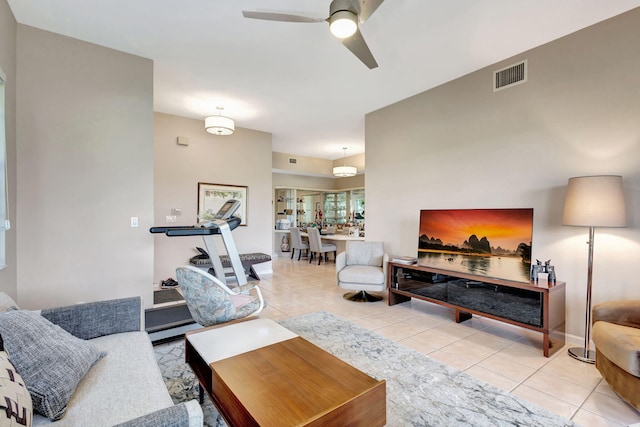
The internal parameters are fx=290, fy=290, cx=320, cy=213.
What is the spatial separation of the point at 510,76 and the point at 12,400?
453 cm

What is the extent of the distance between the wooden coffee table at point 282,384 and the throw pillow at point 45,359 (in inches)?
24.7

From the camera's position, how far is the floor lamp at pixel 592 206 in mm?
2402

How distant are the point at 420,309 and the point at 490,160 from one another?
2.15 metres

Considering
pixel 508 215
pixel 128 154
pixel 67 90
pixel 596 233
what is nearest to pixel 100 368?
pixel 128 154

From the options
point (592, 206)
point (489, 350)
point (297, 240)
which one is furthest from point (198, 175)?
point (592, 206)

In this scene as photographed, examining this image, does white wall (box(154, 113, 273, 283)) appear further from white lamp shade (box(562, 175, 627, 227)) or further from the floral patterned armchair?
white lamp shade (box(562, 175, 627, 227))

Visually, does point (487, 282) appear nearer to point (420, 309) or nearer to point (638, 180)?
point (420, 309)

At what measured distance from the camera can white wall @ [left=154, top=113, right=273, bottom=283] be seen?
5062 mm

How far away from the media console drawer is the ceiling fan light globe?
9.19 ft

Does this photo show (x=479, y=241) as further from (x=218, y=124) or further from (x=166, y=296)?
(x=166, y=296)

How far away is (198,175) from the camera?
17.8ft

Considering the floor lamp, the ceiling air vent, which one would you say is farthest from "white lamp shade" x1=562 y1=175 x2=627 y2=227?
the ceiling air vent

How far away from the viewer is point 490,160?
3527 millimetres

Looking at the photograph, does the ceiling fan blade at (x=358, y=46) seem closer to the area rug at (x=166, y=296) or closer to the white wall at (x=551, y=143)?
the white wall at (x=551, y=143)
